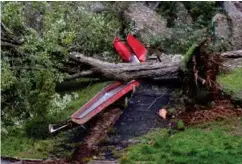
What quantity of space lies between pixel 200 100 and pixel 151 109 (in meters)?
1.06

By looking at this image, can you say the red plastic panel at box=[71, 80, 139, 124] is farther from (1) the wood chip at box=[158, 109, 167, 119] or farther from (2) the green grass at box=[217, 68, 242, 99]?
(2) the green grass at box=[217, 68, 242, 99]

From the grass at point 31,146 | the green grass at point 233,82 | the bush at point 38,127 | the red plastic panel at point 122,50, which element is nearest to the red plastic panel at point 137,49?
the red plastic panel at point 122,50

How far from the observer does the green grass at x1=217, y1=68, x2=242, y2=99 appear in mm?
10852

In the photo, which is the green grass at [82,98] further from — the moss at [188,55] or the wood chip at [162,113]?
the moss at [188,55]

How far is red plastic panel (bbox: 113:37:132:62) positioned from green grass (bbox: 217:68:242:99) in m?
2.28

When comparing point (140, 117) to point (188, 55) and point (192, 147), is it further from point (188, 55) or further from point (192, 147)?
point (192, 147)

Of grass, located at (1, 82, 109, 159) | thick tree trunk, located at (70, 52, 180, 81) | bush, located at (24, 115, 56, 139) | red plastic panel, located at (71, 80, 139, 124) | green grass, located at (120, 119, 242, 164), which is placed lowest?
green grass, located at (120, 119, 242, 164)

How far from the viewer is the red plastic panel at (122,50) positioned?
1170 centimetres

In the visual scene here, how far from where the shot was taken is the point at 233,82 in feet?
39.0

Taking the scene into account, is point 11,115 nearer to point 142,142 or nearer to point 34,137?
point 34,137

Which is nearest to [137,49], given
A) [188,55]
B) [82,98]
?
[82,98]

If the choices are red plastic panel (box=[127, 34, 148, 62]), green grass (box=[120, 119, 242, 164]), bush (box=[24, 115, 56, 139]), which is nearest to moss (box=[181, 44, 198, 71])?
red plastic panel (box=[127, 34, 148, 62])

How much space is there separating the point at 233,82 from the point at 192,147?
12.8 feet

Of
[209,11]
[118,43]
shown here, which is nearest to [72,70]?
[118,43]
